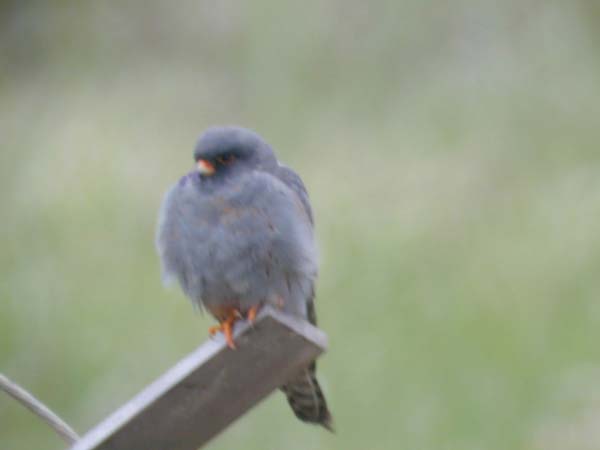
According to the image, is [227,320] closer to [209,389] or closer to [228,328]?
[228,328]

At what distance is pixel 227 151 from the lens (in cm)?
248

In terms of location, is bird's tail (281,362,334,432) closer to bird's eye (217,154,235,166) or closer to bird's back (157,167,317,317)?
bird's back (157,167,317,317)

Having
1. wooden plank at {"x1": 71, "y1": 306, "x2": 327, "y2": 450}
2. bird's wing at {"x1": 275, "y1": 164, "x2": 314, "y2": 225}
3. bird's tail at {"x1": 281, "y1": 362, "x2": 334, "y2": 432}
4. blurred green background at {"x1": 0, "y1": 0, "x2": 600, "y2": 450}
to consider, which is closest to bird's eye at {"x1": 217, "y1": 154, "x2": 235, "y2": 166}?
bird's wing at {"x1": 275, "y1": 164, "x2": 314, "y2": 225}

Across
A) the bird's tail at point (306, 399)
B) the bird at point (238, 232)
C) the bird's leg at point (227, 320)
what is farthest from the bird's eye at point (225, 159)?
the bird's tail at point (306, 399)

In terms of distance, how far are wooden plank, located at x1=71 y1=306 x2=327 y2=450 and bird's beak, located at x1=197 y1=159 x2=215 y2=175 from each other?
963mm

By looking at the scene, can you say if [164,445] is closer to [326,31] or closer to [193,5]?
[326,31]

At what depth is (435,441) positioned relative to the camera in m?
4.37

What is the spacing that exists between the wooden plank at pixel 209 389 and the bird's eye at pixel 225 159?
101 centimetres

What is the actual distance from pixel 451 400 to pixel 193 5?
137 inches

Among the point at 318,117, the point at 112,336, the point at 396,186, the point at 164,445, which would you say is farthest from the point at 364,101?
the point at 164,445

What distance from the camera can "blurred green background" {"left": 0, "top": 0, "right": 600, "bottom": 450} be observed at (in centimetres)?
463

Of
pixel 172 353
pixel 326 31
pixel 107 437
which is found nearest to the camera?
pixel 107 437

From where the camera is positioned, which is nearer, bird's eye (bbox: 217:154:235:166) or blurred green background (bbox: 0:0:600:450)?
bird's eye (bbox: 217:154:235:166)

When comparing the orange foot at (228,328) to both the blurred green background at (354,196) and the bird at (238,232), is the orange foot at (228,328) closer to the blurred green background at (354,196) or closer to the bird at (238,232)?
the bird at (238,232)
